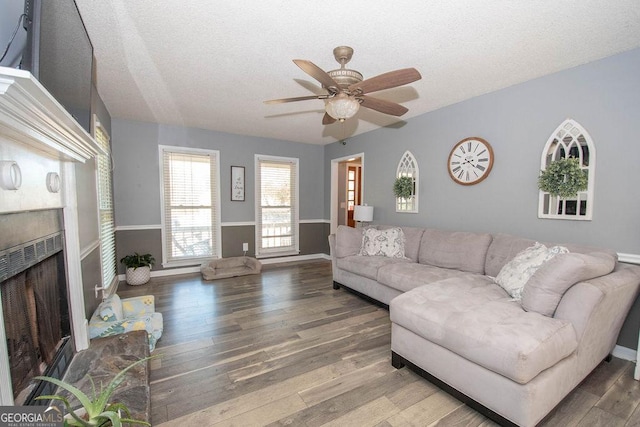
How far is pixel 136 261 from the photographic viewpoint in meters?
4.14

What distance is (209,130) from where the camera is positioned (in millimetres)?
4789

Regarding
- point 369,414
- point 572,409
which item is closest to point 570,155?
point 572,409

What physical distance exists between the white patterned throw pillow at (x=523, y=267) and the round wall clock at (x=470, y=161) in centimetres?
119

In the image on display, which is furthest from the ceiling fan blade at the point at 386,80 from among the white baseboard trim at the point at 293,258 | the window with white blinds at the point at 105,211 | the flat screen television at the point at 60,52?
the white baseboard trim at the point at 293,258

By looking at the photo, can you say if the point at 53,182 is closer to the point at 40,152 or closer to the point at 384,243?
the point at 40,152

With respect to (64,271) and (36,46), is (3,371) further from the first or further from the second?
(36,46)

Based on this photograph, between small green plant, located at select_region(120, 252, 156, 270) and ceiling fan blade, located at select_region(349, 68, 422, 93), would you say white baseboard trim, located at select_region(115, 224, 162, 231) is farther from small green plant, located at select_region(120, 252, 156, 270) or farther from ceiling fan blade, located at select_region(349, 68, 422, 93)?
ceiling fan blade, located at select_region(349, 68, 422, 93)

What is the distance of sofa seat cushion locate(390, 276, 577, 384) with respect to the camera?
1453 millimetres

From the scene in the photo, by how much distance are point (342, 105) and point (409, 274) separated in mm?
1833

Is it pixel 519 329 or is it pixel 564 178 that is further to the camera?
pixel 564 178

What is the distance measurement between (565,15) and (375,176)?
3055 millimetres

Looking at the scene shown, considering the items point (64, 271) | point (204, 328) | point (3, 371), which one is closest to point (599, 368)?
point (204, 328)

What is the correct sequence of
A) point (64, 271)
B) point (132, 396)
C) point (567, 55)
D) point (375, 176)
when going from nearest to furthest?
point (132, 396) < point (64, 271) < point (567, 55) < point (375, 176)

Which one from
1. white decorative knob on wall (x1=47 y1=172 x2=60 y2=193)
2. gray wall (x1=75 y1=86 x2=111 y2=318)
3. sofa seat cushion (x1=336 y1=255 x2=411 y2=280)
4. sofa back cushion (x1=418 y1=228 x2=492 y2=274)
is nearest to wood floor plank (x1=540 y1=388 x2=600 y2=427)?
sofa back cushion (x1=418 y1=228 x2=492 y2=274)
